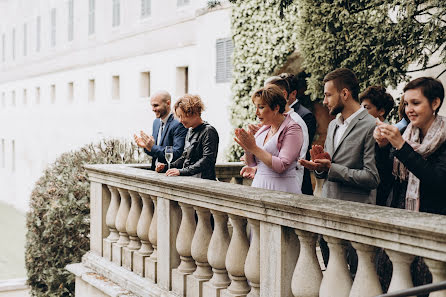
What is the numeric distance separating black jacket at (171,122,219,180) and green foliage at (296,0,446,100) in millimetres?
2823

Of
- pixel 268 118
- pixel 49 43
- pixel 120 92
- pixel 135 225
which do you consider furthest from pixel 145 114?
pixel 268 118

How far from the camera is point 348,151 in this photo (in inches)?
178

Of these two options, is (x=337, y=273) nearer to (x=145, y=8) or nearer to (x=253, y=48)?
(x=253, y=48)

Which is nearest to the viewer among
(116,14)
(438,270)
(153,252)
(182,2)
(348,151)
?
(438,270)

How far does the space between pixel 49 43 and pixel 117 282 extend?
26.1 meters

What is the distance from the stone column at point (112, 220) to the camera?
6.72m

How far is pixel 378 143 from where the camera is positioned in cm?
449

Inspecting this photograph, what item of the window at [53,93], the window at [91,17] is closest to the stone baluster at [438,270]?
the window at [91,17]

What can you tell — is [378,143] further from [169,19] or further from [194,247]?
[169,19]

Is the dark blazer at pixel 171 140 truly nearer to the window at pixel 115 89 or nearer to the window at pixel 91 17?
the window at pixel 115 89

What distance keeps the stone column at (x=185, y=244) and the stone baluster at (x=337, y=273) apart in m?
1.71

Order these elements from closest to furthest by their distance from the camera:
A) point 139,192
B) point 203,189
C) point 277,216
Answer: point 277,216
point 203,189
point 139,192

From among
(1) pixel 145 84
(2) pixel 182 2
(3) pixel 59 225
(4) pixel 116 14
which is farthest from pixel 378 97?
(4) pixel 116 14

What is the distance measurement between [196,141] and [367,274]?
2.47m
